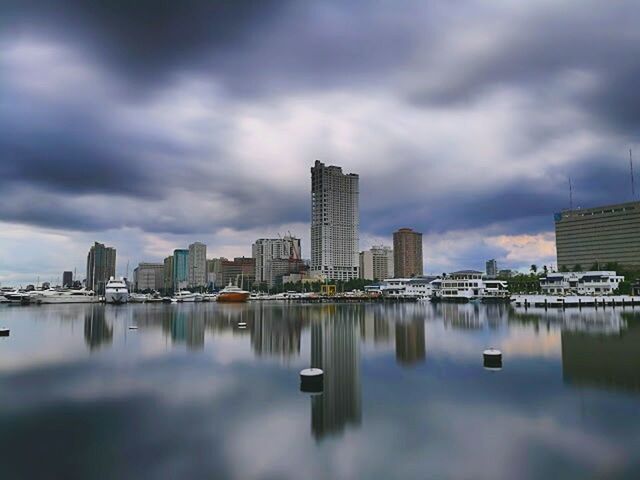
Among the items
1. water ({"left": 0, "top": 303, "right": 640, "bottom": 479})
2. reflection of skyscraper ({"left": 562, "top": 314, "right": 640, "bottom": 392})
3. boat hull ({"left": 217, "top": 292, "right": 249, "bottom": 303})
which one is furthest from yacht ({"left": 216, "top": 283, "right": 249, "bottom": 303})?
reflection of skyscraper ({"left": 562, "top": 314, "right": 640, "bottom": 392})

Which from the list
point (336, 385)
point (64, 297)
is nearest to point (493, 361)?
point (336, 385)

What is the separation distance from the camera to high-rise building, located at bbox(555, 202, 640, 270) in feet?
537

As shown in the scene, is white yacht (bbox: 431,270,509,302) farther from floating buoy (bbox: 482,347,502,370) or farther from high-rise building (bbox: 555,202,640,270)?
floating buoy (bbox: 482,347,502,370)

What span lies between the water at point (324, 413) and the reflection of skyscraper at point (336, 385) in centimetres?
10

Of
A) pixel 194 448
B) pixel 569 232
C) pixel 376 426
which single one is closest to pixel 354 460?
pixel 376 426

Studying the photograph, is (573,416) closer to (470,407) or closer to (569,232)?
(470,407)

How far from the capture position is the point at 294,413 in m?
17.4

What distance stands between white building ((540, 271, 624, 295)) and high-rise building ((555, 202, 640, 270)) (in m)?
56.9

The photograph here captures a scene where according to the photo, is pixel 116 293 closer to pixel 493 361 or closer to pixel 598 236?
pixel 493 361

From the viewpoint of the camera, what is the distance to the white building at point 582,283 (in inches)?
3930

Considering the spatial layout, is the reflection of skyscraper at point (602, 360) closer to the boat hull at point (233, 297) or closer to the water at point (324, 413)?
the water at point (324, 413)

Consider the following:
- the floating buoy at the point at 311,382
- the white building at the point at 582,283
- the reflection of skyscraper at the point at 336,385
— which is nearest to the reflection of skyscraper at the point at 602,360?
the reflection of skyscraper at the point at 336,385

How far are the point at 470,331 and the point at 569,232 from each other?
165 metres

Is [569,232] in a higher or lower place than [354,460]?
higher
